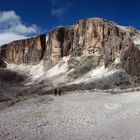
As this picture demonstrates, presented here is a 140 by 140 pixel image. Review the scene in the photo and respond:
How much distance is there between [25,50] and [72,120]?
5219 inches

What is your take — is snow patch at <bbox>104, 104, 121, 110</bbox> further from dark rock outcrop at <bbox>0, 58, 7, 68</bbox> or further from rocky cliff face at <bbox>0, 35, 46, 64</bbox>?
dark rock outcrop at <bbox>0, 58, 7, 68</bbox>

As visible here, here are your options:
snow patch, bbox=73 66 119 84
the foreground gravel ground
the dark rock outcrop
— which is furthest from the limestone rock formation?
the foreground gravel ground

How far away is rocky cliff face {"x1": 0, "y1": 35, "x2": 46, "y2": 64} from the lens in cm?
14850

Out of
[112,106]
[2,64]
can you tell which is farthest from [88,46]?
[112,106]

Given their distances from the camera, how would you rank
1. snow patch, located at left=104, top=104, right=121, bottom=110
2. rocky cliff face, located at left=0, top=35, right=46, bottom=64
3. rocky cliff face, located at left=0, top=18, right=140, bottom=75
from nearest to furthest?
1. snow patch, located at left=104, top=104, right=121, bottom=110
2. rocky cliff face, located at left=0, top=18, right=140, bottom=75
3. rocky cliff face, located at left=0, top=35, right=46, bottom=64

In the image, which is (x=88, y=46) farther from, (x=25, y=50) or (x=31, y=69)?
(x=25, y=50)

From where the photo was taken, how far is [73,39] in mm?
124938

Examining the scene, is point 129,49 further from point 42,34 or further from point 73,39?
point 42,34

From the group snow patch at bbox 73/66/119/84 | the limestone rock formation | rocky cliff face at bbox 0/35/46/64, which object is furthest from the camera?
rocky cliff face at bbox 0/35/46/64

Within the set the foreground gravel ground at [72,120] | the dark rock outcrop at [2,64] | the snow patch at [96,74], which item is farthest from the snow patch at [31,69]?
the foreground gravel ground at [72,120]

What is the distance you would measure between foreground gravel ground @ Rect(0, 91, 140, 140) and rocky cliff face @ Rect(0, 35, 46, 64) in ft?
379

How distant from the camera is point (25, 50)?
156m

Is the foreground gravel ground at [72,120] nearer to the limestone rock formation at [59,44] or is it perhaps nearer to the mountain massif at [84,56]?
the mountain massif at [84,56]

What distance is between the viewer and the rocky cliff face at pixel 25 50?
148m
